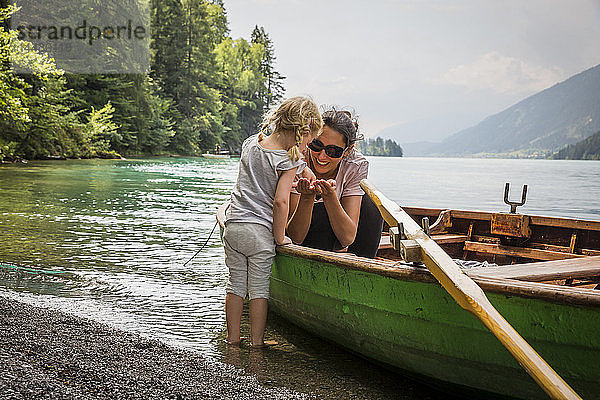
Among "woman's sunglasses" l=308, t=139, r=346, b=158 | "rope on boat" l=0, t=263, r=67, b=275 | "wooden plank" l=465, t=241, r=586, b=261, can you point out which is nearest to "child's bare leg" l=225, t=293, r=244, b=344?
"woman's sunglasses" l=308, t=139, r=346, b=158

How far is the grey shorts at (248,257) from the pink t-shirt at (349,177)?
25.8 inches

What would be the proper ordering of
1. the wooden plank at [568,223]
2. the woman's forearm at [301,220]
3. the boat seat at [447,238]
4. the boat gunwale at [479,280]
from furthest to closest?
the boat seat at [447,238] → the wooden plank at [568,223] → the woman's forearm at [301,220] → the boat gunwale at [479,280]

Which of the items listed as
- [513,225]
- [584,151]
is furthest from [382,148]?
[513,225]

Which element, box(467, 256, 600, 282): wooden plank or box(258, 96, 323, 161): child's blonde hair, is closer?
box(467, 256, 600, 282): wooden plank

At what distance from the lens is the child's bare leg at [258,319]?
3.99 metres

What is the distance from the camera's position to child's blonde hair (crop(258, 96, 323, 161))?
3.81m

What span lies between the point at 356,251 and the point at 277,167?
1085 mm

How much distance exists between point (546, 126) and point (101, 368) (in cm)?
17493

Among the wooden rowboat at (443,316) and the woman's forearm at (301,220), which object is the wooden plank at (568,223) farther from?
the woman's forearm at (301,220)

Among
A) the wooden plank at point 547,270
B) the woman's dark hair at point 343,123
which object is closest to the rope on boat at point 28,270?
the woman's dark hair at point 343,123

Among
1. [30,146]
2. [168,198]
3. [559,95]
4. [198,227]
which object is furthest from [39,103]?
[559,95]

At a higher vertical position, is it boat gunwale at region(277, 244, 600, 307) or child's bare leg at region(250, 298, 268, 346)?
boat gunwale at region(277, 244, 600, 307)

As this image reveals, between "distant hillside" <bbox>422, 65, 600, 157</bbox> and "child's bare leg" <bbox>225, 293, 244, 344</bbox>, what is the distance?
13973 cm

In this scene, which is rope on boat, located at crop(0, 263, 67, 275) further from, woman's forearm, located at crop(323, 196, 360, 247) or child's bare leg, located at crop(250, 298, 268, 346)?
woman's forearm, located at crop(323, 196, 360, 247)
